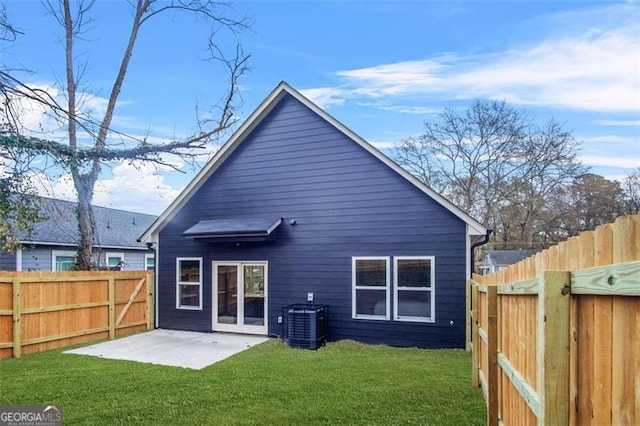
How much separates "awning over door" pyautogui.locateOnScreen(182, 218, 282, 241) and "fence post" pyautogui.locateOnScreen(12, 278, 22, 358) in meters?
3.42

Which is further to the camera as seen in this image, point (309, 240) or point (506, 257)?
point (506, 257)

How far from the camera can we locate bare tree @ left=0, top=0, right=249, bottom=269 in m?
4.80

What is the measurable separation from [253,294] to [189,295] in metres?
1.90

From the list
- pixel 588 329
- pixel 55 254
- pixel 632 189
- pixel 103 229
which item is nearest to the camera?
pixel 588 329

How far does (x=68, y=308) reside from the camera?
9.01 metres

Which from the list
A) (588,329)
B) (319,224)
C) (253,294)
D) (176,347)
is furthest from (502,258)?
(588,329)

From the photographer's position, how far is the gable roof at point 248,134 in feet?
28.3

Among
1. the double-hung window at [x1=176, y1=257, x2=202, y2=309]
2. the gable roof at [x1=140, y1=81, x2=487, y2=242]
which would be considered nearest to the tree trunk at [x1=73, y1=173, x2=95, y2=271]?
the gable roof at [x1=140, y1=81, x2=487, y2=242]

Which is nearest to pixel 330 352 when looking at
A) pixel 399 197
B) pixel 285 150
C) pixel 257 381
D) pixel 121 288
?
pixel 257 381

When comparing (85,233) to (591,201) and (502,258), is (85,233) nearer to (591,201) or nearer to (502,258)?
(502,258)

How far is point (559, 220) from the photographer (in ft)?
70.1

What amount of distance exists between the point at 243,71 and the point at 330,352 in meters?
6.74

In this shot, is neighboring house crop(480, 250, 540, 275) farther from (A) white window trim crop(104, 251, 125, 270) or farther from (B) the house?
(A) white window trim crop(104, 251, 125, 270)

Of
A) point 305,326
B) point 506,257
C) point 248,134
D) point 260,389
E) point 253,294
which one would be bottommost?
point 260,389
